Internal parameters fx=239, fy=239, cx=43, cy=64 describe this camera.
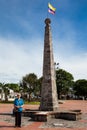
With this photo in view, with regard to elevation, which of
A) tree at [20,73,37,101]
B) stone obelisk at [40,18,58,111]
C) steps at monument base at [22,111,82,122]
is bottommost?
steps at monument base at [22,111,82,122]

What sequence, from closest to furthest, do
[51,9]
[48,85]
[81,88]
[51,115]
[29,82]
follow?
[51,115], [48,85], [51,9], [29,82], [81,88]

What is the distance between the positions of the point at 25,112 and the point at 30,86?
1465 inches

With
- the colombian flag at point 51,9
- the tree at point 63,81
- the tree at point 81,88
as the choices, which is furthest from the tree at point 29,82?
the tree at point 81,88

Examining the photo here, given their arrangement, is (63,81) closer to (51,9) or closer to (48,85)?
(51,9)

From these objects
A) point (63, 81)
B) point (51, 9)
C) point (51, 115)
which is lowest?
point (51, 115)

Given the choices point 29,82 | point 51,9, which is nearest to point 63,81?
point 29,82

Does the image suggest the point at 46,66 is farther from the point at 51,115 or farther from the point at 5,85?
the point at 5,85

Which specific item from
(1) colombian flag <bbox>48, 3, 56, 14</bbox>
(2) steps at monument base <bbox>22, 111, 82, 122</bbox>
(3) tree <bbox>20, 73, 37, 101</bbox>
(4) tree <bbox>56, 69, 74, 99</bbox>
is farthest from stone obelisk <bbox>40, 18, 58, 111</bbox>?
(4) tree <bbox>56, 69, 74, 99</bbox>

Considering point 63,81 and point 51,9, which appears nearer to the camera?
point 51,9

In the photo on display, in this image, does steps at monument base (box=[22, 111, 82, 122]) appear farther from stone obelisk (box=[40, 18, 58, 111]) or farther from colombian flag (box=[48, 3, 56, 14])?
colombian flag (box=[48, 3, 56, 14])

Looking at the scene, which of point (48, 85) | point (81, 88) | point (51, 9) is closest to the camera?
point (48, 85)

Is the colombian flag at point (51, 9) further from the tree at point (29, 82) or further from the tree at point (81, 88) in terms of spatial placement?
the tree at point (81, 88)

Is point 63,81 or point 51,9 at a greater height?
point 51,9

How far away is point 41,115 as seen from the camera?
1421cm
